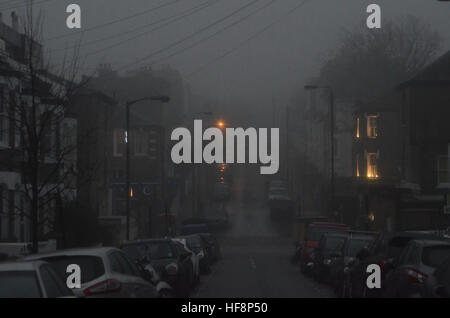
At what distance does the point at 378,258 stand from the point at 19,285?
34.5ft

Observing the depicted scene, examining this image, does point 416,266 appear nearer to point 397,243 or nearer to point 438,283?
point 438,283

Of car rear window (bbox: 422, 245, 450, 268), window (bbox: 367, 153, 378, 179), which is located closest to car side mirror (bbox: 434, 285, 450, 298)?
car rear window (bbox: 422, 245, 450, 268)

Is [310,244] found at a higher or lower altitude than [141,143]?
lower

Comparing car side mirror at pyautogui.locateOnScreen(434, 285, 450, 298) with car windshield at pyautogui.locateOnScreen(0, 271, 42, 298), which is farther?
car side mirror at pyautogui.locateOnScreen(434, 285, 450, 298)

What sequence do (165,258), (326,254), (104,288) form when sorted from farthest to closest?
(326,254) < (165,258) < (104,288)

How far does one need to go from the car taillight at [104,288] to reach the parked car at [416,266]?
4817 mm

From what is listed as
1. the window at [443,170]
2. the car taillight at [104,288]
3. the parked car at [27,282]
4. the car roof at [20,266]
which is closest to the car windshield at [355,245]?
the car taillight at [104,288]

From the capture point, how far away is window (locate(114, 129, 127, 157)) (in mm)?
59531

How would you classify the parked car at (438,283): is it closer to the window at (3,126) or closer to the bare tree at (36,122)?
the bare tree at (36,122)

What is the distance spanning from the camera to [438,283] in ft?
41.0

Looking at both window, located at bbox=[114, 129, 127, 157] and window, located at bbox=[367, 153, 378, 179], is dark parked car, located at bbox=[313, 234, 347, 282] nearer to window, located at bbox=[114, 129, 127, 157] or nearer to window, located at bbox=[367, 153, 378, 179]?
window, located at bbox=[367, 153, 378, 179]

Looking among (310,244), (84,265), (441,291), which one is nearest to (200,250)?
(310,244)

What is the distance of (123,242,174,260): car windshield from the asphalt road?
5.21ft
